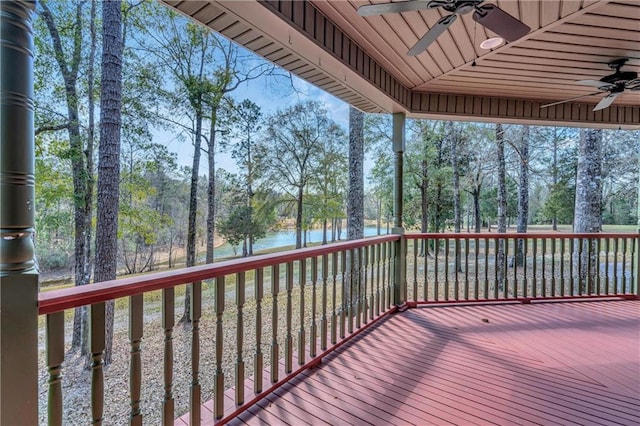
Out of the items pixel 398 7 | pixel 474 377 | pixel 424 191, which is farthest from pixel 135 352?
pixel 424 191

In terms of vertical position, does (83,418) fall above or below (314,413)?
below

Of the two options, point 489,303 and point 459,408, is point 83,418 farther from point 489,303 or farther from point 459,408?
point 489,303

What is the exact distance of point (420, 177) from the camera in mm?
11484

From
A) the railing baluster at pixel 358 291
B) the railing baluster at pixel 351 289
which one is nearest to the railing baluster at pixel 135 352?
the railing baluster at pixel 351 289

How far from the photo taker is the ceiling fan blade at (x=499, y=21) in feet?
6.31

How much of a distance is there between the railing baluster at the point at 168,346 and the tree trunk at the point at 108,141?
189 inches

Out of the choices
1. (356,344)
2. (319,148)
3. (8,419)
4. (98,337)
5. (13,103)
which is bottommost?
(356,344)

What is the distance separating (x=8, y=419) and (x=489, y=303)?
4245 millimetres

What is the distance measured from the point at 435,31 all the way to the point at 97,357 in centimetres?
261

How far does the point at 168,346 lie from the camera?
1377 mm

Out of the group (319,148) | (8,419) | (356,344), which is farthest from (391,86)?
(319,148)

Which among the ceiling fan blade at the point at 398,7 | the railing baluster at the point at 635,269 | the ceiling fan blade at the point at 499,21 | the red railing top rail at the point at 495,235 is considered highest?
the ceiling fan blade at the point at 398,7

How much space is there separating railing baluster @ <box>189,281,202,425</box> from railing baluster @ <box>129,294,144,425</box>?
24cm

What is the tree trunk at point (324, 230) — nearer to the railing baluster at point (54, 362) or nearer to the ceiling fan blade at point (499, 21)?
the ceiling fan blade at point (499, 21)
